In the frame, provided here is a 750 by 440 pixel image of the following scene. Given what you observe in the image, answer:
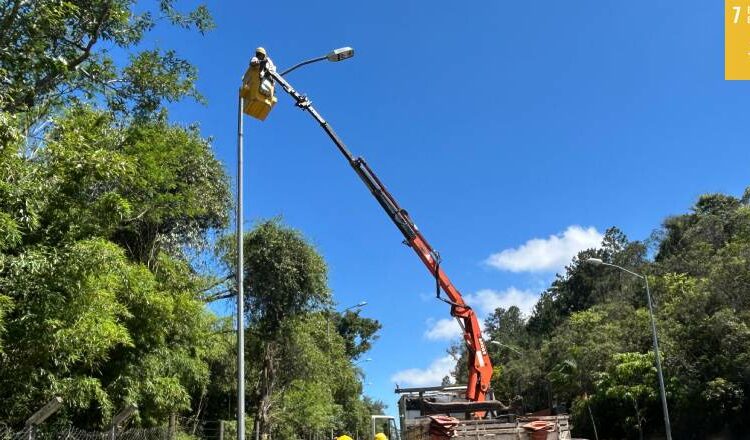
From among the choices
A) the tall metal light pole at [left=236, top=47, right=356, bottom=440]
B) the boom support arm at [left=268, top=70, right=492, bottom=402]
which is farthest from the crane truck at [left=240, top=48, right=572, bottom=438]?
the tall metal light pole at [left=236, top=47, right=356, bottom=440]

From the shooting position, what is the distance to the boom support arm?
19.2 m

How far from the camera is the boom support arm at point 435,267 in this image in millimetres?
19172

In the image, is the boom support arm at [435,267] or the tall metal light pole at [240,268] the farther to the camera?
the boom support arm at [435,267]

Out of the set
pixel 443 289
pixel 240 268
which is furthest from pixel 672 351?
pixel 240 268

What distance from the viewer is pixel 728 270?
29.9 metres

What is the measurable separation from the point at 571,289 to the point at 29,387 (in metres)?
88.1

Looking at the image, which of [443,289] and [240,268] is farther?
[443,289]

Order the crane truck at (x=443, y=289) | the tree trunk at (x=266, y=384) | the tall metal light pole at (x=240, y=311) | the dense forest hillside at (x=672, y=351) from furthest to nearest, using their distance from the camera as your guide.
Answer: the dense forest hillside at (x=672, y=351) → the tree trunk at (x=266, y=384) → the crane truck at (x=443, y=289) → the tall metal light pole at (x=240, y=311)

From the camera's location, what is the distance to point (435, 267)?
20.4 m

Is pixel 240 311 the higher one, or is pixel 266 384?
pixel 240 311

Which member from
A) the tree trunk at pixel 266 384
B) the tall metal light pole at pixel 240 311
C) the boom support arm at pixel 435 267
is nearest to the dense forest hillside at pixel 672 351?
the boom support arm at pixel 435 267

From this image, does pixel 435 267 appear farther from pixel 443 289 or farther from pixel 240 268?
pixel 240 268

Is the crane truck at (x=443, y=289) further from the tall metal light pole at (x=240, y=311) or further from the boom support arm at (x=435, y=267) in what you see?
the tall metal light pole at (x=240, y=311)

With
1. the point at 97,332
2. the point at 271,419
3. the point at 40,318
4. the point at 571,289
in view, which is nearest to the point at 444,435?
the point at 97,332
